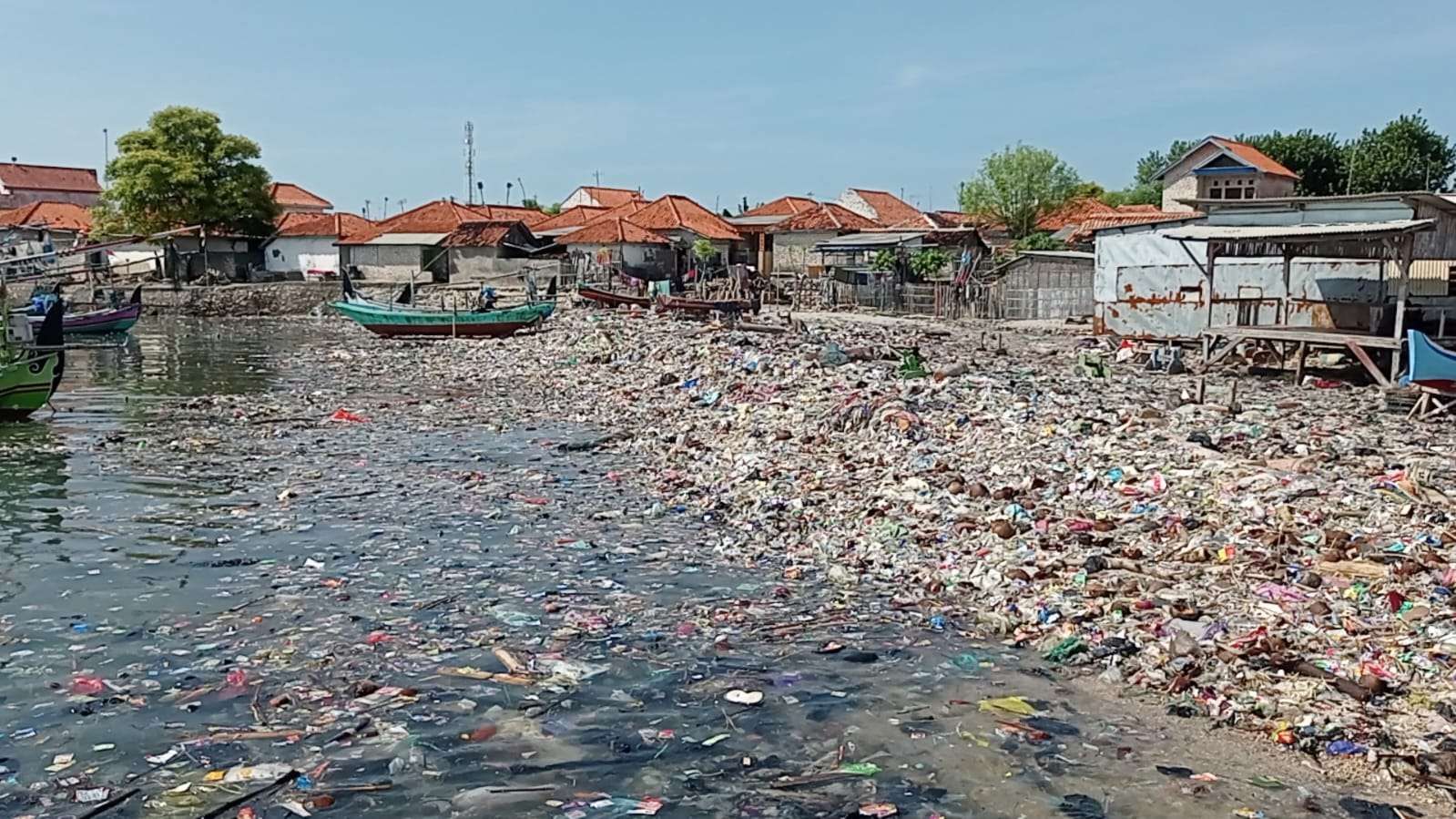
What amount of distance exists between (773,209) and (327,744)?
45867 millimetres

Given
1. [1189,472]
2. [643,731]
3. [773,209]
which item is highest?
[773,209]

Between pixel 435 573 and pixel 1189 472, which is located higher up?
pixel 1189 472

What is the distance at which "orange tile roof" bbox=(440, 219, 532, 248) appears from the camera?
4512cm

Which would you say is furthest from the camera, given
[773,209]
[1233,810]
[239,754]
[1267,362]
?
[773,209]

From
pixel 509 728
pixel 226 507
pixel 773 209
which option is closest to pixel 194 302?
pixel 773 209

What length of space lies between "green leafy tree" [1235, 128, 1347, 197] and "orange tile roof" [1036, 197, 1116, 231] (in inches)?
271

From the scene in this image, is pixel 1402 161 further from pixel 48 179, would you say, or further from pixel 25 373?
pixel 48 179

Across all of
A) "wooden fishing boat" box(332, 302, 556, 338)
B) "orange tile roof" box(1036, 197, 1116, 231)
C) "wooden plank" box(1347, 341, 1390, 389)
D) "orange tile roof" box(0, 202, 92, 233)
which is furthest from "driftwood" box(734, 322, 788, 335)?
"orange tile roof" box(0, 202, 92, 233)

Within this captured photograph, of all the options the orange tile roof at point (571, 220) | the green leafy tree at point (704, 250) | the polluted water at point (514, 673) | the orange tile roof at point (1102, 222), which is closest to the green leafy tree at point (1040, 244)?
the orange tile roof at point (1102, 222)

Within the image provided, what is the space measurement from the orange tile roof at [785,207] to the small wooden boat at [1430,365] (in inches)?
1403

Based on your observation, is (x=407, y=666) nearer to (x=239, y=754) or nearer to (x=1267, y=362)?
(x=239, y=754)

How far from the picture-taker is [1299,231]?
55.1 ft

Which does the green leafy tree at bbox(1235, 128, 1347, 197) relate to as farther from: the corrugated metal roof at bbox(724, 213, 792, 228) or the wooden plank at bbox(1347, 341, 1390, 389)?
the wooden plank at bbox(1347, 341, 1390, 389)

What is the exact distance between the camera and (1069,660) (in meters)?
6.23
